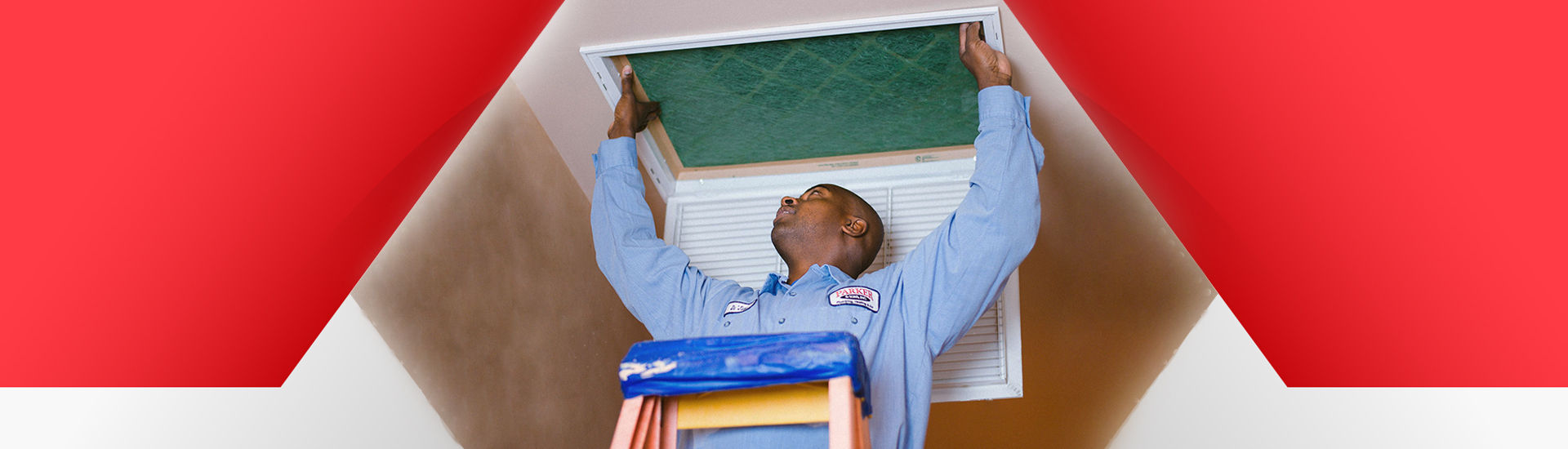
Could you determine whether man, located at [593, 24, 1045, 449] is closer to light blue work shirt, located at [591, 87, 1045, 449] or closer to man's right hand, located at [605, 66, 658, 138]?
light blue work shirt, located at [591, 87, 1045, 449]

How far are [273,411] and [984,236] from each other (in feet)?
4.41

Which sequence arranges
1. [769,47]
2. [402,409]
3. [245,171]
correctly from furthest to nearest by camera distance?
[769,47] < [402,409] < [245,171]

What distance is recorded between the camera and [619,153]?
7.73 feet

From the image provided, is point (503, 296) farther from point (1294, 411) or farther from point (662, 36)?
point (1294, 411)

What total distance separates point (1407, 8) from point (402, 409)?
1856 mm

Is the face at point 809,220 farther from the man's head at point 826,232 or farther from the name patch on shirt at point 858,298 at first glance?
the name patch on shirt at point 858,298

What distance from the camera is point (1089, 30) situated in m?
2.01

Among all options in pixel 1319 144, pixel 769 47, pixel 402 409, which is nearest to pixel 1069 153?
pixel 769 47

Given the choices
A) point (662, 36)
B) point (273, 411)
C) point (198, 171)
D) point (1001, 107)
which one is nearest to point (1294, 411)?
point (1001, 107)

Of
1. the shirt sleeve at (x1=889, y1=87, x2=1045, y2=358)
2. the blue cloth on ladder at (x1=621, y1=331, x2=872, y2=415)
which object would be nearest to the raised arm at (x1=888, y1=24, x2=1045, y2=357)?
the shirt sleeve at (x1=889, y1=87, x2=1045, y2=358)

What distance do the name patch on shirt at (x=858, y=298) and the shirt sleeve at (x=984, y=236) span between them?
7cm

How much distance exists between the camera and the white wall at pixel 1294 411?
147cm

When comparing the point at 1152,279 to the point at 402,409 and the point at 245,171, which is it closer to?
→ the point at 402,409

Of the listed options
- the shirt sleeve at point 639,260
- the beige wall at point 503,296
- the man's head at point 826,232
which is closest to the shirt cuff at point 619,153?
the shirt sleeve at point 639,260
